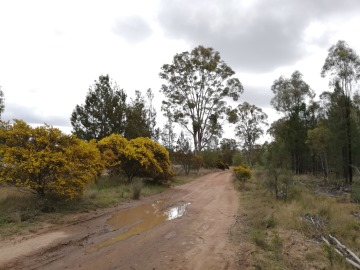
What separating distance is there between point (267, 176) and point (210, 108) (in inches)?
996

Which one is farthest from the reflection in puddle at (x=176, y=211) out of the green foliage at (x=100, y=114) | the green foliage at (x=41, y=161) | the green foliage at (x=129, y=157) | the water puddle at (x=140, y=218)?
the green foliage at (x=100, y=114)

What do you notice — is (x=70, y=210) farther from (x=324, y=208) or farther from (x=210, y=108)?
(x=210, y=108)

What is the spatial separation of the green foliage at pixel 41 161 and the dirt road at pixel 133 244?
68.5 inches

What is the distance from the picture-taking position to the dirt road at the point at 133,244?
6.51 meters

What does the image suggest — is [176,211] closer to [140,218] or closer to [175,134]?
[140,218]

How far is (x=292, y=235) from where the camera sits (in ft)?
28.7

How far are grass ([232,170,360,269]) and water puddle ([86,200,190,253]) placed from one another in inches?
100

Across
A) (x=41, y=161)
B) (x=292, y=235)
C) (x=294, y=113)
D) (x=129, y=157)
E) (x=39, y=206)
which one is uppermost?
(x=294, y=113)

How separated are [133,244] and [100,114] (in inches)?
942

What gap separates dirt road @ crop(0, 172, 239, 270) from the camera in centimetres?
651

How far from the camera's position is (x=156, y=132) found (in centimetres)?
4091

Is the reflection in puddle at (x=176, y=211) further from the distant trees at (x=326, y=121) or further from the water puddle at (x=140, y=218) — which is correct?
the distant trees at (x=326, y=121)

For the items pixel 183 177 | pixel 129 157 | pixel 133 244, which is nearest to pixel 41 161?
pixel 133 244

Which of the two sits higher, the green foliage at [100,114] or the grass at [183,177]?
the green foliage at [100,114]
